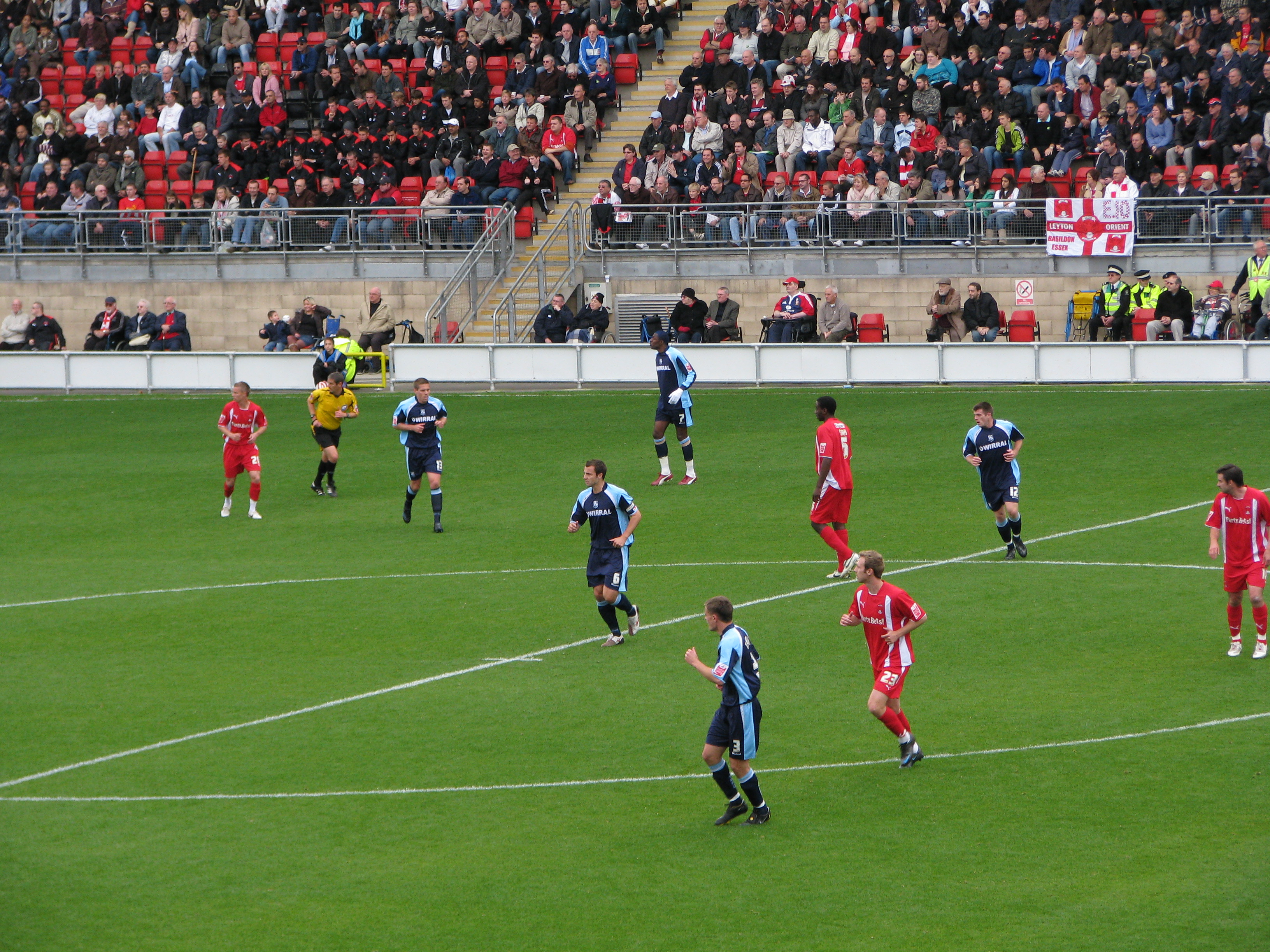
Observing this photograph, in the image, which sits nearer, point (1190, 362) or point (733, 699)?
point (733, 699)

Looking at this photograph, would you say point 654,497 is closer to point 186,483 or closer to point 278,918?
point 186,483

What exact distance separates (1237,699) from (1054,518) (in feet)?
25.3

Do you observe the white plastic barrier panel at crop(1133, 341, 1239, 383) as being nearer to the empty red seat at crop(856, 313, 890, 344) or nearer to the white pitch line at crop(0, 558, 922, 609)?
the empty red seat at crop(856, 313, 890, 344)

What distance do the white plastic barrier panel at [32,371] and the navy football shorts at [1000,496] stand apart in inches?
906

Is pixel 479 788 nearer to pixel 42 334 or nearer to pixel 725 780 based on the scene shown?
pixel 725 780

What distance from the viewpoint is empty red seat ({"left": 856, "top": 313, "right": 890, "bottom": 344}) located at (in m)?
33.1

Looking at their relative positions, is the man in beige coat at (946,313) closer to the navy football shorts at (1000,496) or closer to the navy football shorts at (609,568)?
the navy football shorts at (1000,496)

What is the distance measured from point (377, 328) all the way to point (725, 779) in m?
24.8

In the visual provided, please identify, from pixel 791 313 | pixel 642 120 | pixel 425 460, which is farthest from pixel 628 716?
pixel 642 120

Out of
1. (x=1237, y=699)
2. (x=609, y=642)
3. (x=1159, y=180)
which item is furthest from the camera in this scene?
(x=1159, y=180)

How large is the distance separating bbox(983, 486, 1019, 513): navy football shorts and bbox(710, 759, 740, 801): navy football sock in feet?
27.3

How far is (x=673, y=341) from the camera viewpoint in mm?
33500

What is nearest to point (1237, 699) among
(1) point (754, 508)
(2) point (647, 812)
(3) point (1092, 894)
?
(3) point (1092, 894)

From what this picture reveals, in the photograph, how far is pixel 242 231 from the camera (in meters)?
38.0
